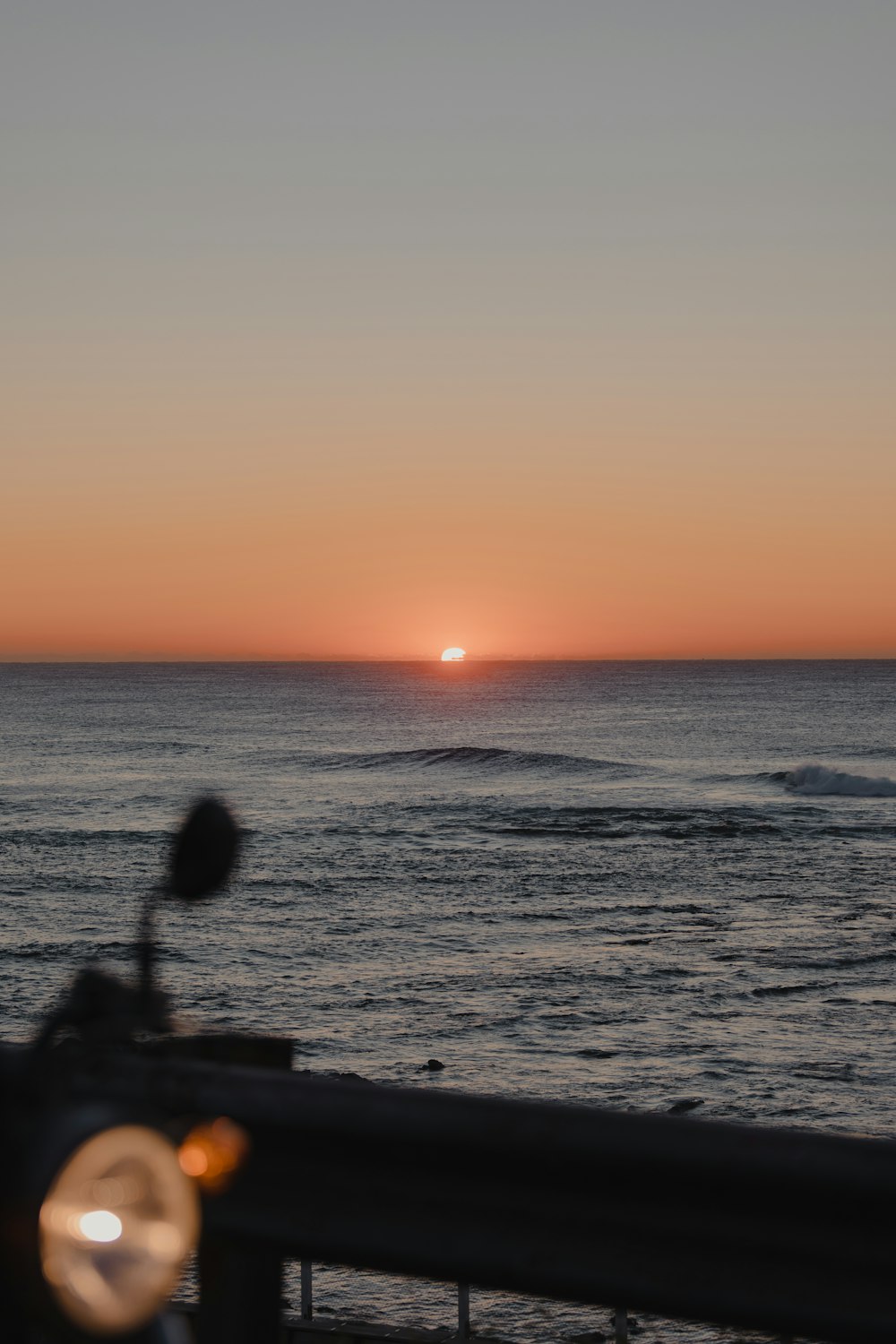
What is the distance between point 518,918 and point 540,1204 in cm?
3280

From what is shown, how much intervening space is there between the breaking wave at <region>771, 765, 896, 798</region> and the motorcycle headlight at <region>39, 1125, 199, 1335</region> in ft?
227

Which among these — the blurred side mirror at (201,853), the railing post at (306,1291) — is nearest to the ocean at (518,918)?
the blurred side mirror at (201,853)

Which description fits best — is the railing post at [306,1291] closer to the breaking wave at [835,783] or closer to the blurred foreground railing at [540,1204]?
the blurred foreground railing at [540,1204]

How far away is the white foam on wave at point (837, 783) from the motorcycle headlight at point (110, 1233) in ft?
227

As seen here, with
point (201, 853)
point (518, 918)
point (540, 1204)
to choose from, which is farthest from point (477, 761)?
point (201, 853)

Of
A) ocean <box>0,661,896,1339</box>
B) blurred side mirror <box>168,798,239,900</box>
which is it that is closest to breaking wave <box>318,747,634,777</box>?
ocean <box>0,661,896,1339</box>

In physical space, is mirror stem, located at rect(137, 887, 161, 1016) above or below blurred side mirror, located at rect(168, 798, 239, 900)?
below

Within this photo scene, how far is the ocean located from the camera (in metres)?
21.2

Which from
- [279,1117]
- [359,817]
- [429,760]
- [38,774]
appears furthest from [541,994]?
[429,760]

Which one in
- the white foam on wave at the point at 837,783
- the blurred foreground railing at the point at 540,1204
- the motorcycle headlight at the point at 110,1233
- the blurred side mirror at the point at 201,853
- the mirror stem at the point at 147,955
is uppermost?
the blurred side mirror at the point at 201,853

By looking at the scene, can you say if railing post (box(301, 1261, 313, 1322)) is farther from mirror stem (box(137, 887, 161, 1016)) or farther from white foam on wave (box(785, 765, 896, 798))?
white foam on wave (box(785, 765, 896, 798))

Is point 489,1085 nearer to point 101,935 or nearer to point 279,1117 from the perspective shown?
point 101,935

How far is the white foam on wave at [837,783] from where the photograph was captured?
68.2 meters

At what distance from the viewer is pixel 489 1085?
20.0 metres
